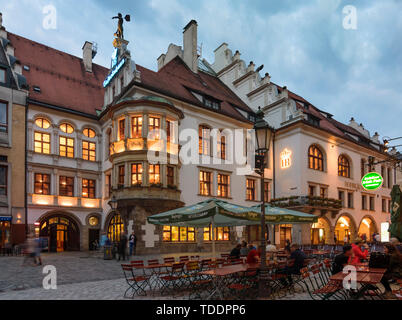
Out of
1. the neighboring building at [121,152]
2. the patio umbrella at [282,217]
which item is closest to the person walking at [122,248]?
the neighboring building at [121,152]

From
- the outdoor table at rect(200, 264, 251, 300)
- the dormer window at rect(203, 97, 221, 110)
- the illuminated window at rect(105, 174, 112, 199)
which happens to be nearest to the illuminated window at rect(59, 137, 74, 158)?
the illuminated window at rect(105, 174, 112, 199)

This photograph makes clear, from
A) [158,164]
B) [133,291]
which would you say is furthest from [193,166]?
[133,291]

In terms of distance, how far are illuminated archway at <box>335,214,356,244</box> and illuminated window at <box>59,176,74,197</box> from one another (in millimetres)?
25460

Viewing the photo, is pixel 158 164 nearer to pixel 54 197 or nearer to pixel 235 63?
pixel 54 197

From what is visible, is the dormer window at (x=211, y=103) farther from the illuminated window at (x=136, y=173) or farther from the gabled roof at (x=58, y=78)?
the gabled roof at (x=58, y=78)

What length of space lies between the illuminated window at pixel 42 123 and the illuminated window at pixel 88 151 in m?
3.18

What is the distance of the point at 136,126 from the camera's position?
25.3 meters

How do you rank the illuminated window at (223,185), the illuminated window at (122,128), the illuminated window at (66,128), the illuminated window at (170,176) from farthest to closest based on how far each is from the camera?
1. the illuminated window at (223,185)
2. the illuminated window at (66,128)
3. the illuminated window at (122,128)
4. the illuminated window at (170,176)

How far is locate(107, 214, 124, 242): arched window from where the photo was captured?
27206 mm

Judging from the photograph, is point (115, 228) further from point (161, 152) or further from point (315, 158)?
point (315, 158)

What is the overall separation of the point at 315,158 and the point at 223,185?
10149 mm

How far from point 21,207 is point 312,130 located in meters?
25.1

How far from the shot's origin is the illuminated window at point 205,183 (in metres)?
28.4

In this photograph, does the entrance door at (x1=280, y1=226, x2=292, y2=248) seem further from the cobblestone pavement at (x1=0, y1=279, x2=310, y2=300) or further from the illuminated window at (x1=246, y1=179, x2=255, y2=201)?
the cobblestone pavement at (x1=0, y1=279, x2=310, y2=300)
